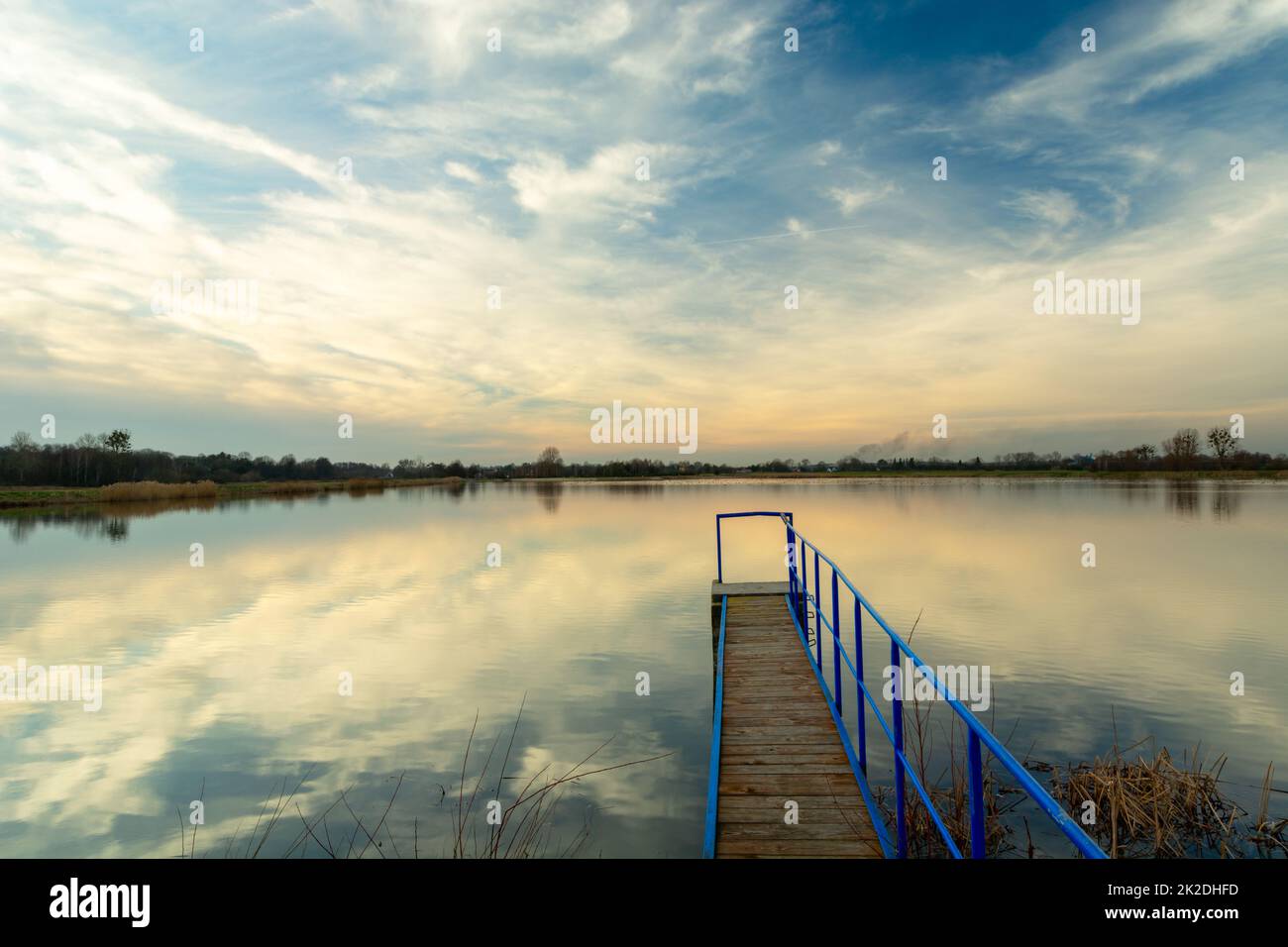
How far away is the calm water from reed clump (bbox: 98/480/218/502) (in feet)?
120

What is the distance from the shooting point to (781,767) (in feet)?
18.2

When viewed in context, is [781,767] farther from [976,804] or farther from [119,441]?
[119,441]

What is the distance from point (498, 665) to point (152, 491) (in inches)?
2520

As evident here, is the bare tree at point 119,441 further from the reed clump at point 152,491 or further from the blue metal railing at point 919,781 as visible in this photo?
the blue metal railing at point 919,781

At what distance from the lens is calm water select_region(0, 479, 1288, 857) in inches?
271

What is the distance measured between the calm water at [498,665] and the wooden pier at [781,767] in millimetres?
980

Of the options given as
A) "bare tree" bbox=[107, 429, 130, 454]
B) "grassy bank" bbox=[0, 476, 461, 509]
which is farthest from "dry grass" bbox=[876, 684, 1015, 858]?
"bare tree" bbox=[107, 429, 130, 454]

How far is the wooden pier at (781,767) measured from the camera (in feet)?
14.6

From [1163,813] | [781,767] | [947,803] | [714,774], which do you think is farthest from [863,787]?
[1163,813]

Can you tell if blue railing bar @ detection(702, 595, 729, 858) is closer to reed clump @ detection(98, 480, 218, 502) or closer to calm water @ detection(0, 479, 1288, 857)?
calm water @ detection(0, 479, 1288, 857)

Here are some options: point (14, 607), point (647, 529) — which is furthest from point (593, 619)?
point (647, 529)

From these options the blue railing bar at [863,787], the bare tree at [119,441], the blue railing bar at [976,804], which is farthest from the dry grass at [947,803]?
the bare tree at [119,441]
